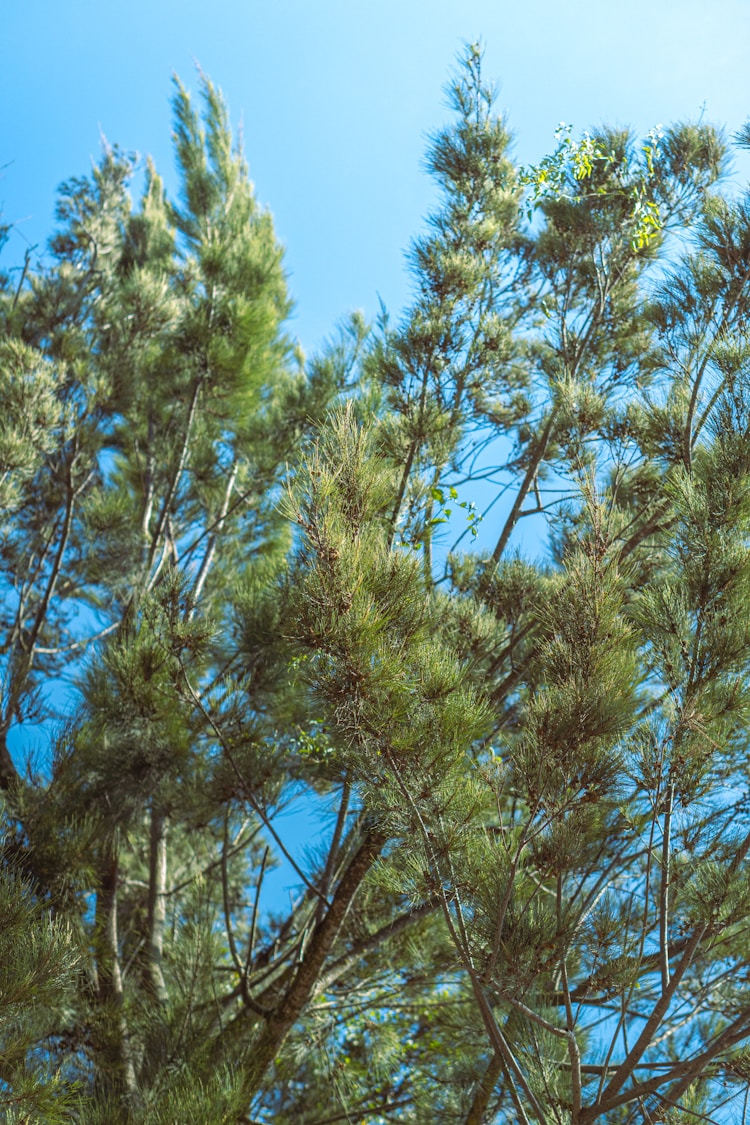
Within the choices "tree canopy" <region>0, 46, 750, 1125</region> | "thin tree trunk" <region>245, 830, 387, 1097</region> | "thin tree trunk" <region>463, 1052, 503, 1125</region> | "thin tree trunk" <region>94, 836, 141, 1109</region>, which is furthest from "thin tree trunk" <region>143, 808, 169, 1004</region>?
"thin tree trunk" <region>463, 1052, 503, 1125</region>

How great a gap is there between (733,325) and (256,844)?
2.93 metres

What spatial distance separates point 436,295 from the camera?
257 centimetres

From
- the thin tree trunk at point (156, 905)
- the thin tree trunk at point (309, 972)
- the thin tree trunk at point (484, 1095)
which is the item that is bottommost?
the thin tree trunk at point (484, 1095)

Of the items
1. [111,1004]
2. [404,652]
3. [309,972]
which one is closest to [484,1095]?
[309,972]

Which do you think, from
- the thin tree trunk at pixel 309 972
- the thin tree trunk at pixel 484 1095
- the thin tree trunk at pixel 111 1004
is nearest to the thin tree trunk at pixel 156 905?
the thin tree trunk at pixel 111 1004

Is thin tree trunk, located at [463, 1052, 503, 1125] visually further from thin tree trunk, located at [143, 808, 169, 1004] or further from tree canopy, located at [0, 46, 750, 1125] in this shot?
thin tree trunk, located at [143, 808, 169, 1004]

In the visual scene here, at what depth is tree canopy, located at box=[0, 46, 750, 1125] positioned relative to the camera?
1521 mm

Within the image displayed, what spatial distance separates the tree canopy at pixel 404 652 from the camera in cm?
152

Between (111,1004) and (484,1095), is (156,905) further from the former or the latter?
(484,1095)

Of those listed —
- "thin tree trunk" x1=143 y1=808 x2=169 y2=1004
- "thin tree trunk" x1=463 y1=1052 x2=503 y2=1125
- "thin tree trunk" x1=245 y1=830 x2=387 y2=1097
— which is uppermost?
"thin tree trunk" x1=143 y1=808 x2=169 y2=1004

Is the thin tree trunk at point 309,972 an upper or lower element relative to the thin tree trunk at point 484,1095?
upper

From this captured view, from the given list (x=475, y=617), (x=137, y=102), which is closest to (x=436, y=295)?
(x=475, y=617)

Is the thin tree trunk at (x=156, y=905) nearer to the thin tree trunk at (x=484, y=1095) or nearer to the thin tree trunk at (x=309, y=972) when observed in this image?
the thin tree trunk at (x=309, y=972)

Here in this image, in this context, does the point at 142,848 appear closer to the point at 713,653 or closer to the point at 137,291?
the point at 137,291
